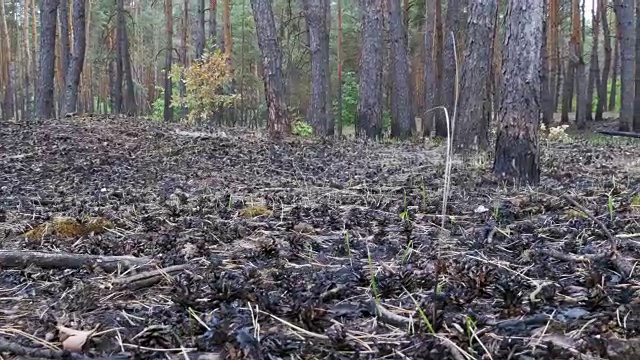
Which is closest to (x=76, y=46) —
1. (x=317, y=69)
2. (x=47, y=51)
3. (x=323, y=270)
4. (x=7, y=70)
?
(x=47, y=51)

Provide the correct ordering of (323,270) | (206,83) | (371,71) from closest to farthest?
1. (323,270)
2. (371,71)
3. (206,83)

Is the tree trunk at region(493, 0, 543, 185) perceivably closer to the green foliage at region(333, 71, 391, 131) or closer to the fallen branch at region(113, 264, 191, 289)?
the fallen branch at region(113, 264, 191, 289)

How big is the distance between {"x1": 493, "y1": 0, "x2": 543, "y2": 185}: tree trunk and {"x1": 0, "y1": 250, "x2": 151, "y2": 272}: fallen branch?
373 cm

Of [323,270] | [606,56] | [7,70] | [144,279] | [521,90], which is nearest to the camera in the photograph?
[144,279]

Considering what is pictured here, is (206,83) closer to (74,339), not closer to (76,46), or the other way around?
(76,46)

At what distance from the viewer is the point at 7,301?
2.35 metres

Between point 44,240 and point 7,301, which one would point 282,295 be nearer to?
point 7,301

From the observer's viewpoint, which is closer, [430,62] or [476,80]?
[476,80]

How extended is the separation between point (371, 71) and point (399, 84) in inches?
66.7

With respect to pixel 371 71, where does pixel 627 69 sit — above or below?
above

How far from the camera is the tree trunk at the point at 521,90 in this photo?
534cm

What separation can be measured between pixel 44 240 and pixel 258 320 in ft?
6.29

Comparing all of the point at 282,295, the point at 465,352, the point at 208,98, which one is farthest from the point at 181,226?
the point at 208,98

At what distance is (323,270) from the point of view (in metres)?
2.66
